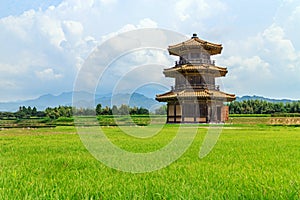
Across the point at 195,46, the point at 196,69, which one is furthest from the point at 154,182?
the point at 195,46

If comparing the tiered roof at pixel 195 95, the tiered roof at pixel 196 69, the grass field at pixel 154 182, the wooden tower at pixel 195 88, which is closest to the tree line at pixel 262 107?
the wooden tower at pixel 195 88

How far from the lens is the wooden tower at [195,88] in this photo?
31141 millimetres

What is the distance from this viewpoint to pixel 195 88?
31766 mm

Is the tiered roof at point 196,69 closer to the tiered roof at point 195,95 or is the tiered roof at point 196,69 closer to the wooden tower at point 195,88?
the wooden tower at point 195,88

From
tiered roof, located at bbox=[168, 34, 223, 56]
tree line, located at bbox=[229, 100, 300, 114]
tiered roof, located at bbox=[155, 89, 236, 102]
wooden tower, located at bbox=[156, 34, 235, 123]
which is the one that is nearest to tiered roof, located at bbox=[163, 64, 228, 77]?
wooden tower, located at bbox=[156, 34, 235, 123]

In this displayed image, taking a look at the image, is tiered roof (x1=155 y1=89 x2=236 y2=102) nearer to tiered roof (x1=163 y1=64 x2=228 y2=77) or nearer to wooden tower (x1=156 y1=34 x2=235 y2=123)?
wooden tower (x1=156 y1=34 x2=235 y2=123)

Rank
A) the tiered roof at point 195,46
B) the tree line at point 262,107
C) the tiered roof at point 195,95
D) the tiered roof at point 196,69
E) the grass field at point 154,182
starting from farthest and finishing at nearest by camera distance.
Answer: the tree line at point 262,107, the tiered roof at point 195,46, the tiered roof at point 196,69, the tiered roof at point 195,95, the grass field at point 154,182

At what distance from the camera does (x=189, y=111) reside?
1251 inches

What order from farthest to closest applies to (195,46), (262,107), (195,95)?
(262,107)
(195,46)
(195,95)

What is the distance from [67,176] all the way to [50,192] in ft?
3.32

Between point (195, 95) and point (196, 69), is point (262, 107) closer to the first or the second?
point (196, 69)

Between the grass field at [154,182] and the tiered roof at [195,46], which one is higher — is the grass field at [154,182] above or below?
below

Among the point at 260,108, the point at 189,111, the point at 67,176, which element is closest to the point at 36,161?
the point at 67,176

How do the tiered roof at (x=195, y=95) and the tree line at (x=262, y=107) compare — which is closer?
the tiered roof at (x=195, y=95)
